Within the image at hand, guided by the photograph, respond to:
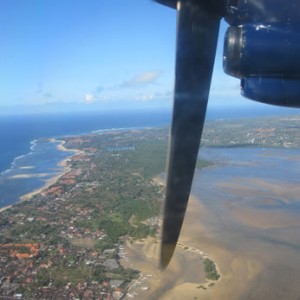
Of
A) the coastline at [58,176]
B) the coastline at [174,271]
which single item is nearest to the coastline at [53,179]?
the coastline at [58,176]

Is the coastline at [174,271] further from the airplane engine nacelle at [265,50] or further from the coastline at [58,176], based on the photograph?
the coastline at [58,176]

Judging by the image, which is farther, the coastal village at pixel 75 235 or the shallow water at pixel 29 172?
the shallow water at pixel 29 172

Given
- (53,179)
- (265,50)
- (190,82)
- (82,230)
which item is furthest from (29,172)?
(190,82)

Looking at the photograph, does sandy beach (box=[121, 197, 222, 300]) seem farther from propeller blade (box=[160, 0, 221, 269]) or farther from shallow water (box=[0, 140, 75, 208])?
shallow water (box=[0, 140, 75, 208])

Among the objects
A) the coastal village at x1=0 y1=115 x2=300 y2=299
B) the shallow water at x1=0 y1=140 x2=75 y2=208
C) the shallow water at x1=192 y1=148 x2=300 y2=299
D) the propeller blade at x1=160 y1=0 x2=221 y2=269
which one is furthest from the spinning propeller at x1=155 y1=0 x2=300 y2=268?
the shallow water at x1=0 y1=140 x2=75 y2=208

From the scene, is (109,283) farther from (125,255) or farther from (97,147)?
(97,147)

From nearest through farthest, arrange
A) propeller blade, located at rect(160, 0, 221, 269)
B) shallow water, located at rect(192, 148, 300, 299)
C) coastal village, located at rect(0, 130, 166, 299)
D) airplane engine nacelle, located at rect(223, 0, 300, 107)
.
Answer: propeller blade, located at rect(160, 0, 221, 269) → airplane engine nacelle, located at rect(223, 0, 300, 107) → shallow water, located at rect(192, 148, 300, 299) → coastal village, located at rect(0, 130, 166, 299)

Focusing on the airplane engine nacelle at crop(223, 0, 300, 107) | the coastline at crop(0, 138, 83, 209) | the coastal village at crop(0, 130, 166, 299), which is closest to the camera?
the airplane engine nacelle at crop(223, 0, 300, 107)
